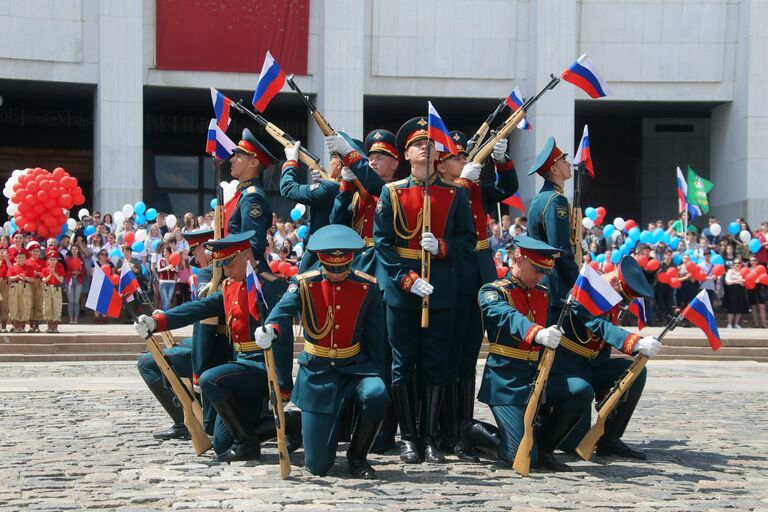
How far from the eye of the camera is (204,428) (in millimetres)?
8656

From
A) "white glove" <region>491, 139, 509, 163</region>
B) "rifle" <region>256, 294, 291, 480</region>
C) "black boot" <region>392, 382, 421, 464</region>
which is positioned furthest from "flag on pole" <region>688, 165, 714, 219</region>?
"rifle" <region>256, 294, 291, 480</region>

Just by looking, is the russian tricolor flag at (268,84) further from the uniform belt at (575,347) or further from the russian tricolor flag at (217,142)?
the uniform belt at (575,347)

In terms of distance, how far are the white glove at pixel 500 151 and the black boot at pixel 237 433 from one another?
2.75 meters

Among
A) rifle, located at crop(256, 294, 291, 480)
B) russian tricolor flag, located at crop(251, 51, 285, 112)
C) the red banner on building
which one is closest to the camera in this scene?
rifle, located at crop(256, 294, 291, 480)

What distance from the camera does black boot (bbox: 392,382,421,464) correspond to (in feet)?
27.3

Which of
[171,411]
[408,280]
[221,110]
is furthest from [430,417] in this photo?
[221,110]

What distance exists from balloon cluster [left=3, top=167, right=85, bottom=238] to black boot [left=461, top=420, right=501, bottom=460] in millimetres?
14804

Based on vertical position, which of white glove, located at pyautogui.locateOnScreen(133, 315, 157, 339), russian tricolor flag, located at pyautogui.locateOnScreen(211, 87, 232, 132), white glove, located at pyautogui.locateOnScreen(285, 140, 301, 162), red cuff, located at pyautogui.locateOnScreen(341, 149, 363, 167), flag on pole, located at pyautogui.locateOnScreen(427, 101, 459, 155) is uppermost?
russian tricolor flag, located at pyautogui.locateOnScreen(211, 87, 232, 132)

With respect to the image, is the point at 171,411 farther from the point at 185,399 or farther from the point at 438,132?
the point at 438,132

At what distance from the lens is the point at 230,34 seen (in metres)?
30.8

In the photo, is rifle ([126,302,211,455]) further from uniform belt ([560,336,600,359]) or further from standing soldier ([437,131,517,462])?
uniform belt ([560,336,600,359])

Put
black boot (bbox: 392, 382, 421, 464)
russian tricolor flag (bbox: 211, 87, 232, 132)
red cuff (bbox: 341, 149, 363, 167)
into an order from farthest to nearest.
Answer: russian tricolor flag (bbox: 211, 87, 232, 132) < red cuff (bbox: 341, 149, 363, 167) < black boot (bbox: 392, 382, 421, 464)

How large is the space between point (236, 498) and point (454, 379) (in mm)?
2334

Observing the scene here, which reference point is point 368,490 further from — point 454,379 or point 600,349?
point 600,349
